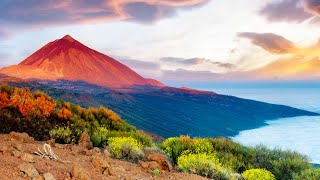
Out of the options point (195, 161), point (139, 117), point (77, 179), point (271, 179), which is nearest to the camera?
point (77, 179)

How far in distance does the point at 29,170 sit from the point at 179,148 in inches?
250

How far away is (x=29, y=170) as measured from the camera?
18.6 feet

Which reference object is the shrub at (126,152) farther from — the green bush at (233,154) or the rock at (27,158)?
the rock at (27,158)

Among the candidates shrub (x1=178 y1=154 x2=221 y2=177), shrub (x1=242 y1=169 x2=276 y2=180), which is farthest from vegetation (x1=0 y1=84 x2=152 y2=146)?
shrub (x1=242 y1=169 x2=276 y2=180)

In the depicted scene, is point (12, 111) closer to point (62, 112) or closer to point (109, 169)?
point (62, 112)

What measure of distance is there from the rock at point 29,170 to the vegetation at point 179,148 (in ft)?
11.8

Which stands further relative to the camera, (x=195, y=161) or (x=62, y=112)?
(x=62, y=112)

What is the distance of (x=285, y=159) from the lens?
39.3 ft

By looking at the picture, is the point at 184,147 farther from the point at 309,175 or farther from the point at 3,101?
the point at 3,101

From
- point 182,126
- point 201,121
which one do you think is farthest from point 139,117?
point 201,121

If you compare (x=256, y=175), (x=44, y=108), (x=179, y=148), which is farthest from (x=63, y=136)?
(x=256, y=175)

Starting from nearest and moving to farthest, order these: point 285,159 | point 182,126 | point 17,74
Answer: point 285,159 < point 182,126 < point 17,74

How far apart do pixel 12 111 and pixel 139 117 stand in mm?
131951

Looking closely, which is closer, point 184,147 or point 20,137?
point 20,137
